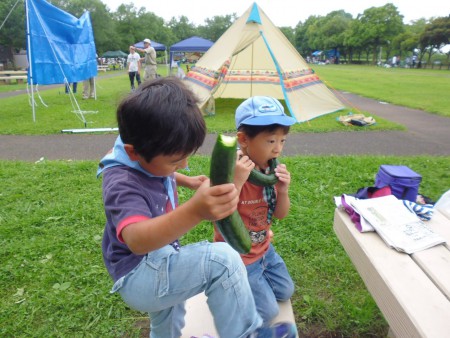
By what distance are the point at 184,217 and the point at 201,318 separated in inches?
61.1

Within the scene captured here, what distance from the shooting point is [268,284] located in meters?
2.51

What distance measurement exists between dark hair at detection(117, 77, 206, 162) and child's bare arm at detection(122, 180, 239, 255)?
0.79 feet

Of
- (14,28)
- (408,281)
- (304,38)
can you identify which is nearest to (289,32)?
(304,38)

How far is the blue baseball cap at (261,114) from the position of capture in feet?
6.96

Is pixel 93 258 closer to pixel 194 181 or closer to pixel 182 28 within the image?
pixel 194 181

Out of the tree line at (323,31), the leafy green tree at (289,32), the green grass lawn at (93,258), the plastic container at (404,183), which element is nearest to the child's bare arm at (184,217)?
the green grass lawn at (93,258)

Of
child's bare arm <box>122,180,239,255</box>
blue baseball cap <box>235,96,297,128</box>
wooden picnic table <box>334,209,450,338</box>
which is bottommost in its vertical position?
wooden picnic table <box>334,209,450,338</box>

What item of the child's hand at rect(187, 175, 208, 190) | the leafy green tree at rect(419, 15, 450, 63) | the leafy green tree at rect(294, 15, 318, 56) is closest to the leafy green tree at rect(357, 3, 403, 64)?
the leafy green tree at rect(419, 15, 450, 63)

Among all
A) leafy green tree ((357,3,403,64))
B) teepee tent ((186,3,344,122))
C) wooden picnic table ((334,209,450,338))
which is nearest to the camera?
wooden picnic table ((334,209,450,338))

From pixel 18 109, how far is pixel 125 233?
13.2 meters

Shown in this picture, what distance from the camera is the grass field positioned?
2551 millimetres

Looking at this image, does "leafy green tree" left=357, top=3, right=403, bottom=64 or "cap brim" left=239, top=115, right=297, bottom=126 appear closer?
"cap brim" left=239, top=115, right=297, bottom=126

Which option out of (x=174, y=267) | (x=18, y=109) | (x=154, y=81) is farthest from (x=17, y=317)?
(x=18, y=109)

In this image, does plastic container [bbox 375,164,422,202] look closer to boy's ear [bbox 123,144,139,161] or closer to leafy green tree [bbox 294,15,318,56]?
boy's ear [bbox 123,144,139,161]
